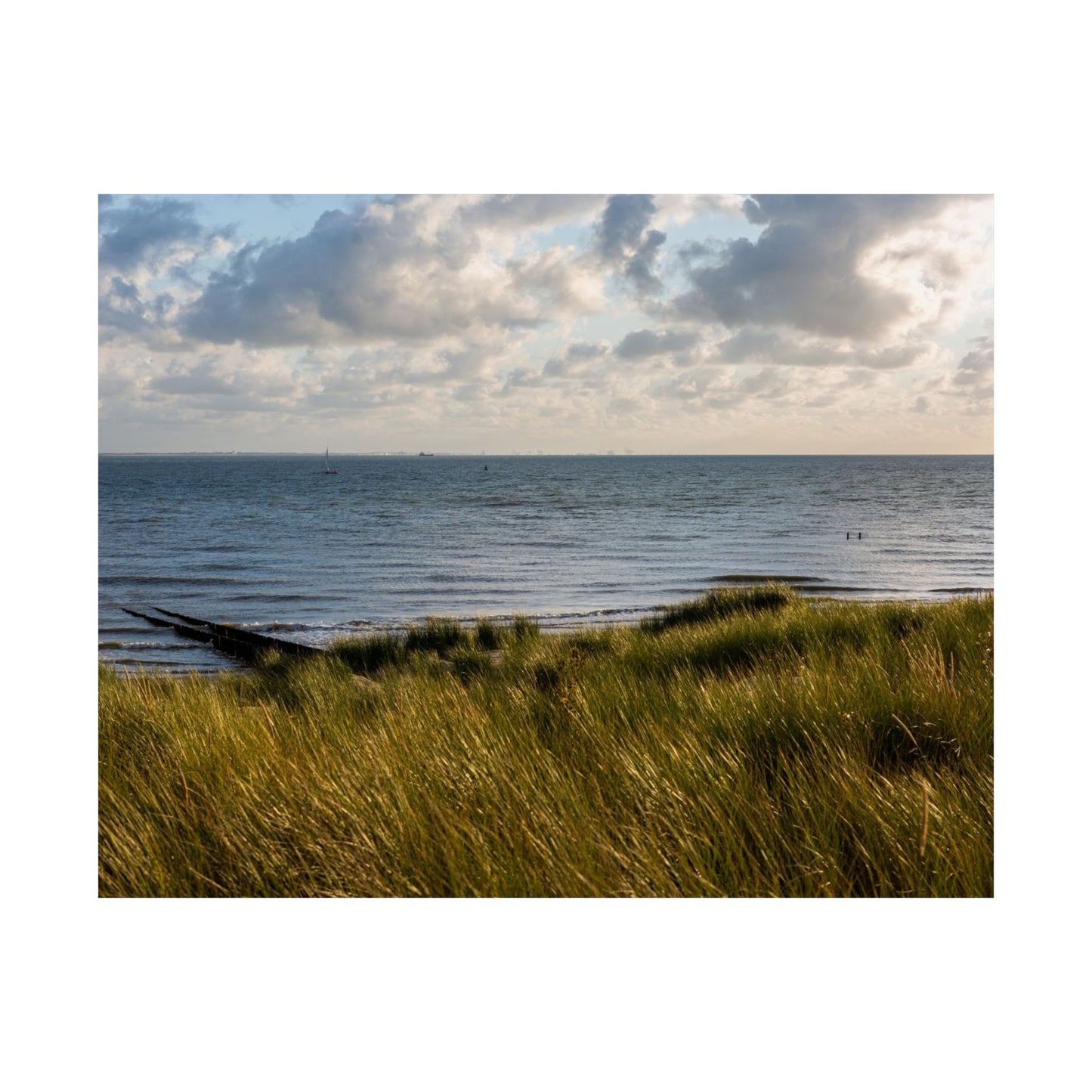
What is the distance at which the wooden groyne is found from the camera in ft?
26.5

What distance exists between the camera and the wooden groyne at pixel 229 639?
8086 mm

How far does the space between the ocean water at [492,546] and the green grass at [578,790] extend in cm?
321

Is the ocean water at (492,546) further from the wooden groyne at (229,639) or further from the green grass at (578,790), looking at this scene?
the green grass at (578,790)

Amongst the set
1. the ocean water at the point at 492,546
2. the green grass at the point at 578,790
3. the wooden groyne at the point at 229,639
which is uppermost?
the ocean water at the point at 492,546

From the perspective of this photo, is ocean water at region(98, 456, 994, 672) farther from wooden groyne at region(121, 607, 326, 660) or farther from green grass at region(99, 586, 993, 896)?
green grass at region(99, 586, 993, 896)

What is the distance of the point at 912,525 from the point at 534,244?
21.4m

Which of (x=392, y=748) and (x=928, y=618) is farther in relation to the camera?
(x=928, y=618)

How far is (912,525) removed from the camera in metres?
22.5

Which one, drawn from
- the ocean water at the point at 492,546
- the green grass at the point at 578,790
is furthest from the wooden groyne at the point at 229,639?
the green grass at the point at 578,790

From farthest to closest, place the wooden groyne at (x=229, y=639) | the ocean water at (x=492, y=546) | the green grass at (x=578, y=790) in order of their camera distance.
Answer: the ocean water at (x=492, y=546)
the wooden groyne at (x=229, y=639)
the green grass at (x=578, y=790)
